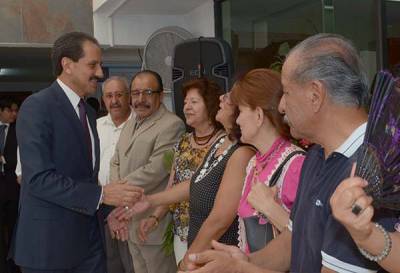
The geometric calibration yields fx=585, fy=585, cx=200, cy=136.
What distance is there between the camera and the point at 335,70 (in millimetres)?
1367

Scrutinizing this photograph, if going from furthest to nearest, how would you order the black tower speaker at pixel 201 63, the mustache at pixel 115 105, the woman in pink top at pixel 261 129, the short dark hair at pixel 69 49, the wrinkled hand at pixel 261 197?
1. the mustache at pixel 115 105
2. the black tower speaker at pixel 201 63
3. the short dark hair at pixel 69 49
4. the woman in pink top at pixel 261 129
5. the wrinkled hand at pixel 261 197

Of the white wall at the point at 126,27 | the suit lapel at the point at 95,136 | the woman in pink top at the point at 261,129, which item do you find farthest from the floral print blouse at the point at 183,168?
the white wall at the point at 126,27

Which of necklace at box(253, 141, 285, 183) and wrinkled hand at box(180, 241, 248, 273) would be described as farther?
necklace at box(253, 141, 285, 183)

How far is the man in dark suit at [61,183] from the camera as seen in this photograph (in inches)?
95.9

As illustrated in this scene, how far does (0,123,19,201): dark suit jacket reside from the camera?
5422mm

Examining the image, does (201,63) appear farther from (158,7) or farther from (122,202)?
(158,7)

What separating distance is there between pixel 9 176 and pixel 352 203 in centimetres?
493

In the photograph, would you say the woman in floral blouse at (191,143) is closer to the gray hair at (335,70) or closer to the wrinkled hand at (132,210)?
the wrinkled hand at (132,210)

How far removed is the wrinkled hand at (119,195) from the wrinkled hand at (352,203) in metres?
1.69

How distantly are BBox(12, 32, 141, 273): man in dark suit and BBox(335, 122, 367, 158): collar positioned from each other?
1.41m

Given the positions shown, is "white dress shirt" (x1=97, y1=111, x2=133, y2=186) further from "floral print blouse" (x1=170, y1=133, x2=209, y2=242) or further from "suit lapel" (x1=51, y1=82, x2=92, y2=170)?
"suit lapel" (x1=51, y1=82, x2=92, y2=170)

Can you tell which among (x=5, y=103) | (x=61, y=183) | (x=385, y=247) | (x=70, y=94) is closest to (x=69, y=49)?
(x=70, y=94)

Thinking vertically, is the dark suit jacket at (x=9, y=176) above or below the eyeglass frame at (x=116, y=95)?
below

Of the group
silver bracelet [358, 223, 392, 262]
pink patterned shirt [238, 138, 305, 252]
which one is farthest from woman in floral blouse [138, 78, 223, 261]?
silver bracelet [358, 223, 392, 262]
